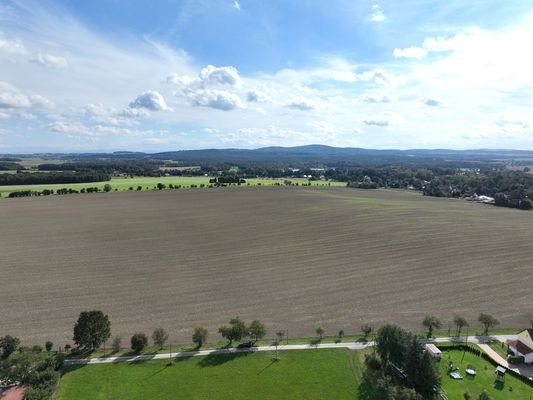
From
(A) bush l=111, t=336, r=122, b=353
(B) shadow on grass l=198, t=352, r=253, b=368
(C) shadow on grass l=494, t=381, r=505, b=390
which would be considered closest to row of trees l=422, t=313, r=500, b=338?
(C) shadow on grass l=494, t=381, r=505, b=390

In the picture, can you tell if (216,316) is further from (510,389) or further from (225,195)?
(225,195)

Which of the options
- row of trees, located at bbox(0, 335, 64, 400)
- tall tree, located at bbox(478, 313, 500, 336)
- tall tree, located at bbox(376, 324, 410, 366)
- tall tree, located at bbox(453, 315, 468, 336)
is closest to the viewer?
row of trees, located at bbox(0, 335, 64, 400)

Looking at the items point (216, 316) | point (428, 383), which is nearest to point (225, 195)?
point (216, 316)

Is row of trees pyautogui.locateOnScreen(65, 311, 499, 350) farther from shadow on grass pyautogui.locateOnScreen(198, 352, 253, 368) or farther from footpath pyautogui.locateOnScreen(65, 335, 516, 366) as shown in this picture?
shadow on grass pyautogui.locateOnScreen(198, 352, 253, 368)

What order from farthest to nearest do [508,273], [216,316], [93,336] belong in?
[508,273] → [216,316] → [93,336]

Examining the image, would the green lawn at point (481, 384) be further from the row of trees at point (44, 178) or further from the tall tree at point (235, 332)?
the row of trees at point (44, 178)

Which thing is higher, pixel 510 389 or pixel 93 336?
pixel 93 336

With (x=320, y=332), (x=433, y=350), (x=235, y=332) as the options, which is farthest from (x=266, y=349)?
(x=433, y=350)
